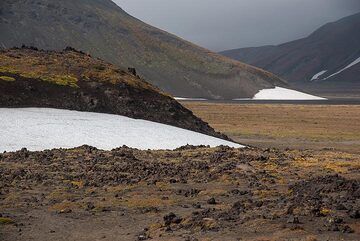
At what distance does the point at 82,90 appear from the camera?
64.8m

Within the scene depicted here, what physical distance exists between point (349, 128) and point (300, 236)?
250 ft

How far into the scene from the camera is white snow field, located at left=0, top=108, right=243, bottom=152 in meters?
46.5

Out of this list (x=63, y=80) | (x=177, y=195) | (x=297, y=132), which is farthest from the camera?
(x=297, y=132)

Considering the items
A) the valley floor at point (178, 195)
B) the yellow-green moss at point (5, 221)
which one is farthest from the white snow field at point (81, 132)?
the yellow-green moss at point (5, 221)

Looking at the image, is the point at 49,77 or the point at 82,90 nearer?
the point at 82,90

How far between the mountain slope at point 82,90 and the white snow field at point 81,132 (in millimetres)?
2537

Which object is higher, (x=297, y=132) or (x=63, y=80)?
(x=63, y=80)

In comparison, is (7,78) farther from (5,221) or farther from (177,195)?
(5,221)

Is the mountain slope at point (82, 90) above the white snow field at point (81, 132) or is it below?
above

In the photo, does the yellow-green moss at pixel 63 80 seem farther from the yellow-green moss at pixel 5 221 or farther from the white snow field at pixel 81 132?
the yellow-green moss at pixel 5 221

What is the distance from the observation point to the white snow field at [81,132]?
46.5 meters

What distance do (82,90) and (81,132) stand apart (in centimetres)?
1470

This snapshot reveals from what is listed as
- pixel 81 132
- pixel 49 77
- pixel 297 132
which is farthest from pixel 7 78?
pixel 297 132

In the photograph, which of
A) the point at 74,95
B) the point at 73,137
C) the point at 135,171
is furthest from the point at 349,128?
the point at 135,171
